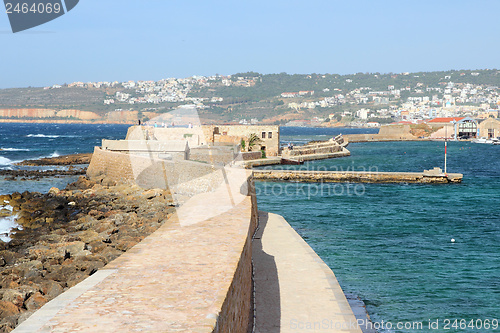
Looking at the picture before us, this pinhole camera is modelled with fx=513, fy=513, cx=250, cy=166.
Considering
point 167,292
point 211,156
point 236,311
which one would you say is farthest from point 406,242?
point 211,156

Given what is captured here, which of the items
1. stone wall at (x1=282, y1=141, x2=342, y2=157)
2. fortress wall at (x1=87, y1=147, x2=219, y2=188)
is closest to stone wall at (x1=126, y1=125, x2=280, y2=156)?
stone wall at (x1=282, y1=141, x2=342, y2=157)

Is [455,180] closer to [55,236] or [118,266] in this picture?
[55,236]

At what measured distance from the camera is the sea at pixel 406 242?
12.1m

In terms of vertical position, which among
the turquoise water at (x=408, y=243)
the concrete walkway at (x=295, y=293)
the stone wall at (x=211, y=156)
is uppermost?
the stone wall at (x=211, y=156)

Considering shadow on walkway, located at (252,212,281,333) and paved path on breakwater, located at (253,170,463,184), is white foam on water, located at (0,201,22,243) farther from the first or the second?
paved path on breakwater, located at (253,170,463,184)

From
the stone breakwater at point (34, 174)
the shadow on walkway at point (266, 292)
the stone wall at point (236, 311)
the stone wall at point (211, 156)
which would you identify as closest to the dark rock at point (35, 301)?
the stone wall at point (236, 311)

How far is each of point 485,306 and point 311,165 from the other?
39.3 metres

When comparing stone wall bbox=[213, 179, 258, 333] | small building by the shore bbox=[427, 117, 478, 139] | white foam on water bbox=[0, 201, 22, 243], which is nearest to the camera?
stone wall bbox=[213, 179, 258, 333]

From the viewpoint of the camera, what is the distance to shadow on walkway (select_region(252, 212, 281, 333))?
916 cm

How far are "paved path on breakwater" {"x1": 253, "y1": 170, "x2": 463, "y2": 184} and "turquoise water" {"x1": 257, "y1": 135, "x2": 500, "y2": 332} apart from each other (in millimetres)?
1599

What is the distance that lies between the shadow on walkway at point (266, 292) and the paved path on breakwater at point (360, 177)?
998 inches

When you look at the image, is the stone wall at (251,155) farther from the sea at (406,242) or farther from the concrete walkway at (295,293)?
the concrete walkway at (295,293)

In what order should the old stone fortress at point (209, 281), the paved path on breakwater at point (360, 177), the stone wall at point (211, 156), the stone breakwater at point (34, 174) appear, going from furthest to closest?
the paved path on breakwater at point (360, 177) → the stone breakwater at point (34, 174) → the stone wall at point (211, 156) → the old stone fortress at point (209, 281)

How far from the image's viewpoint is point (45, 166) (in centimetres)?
4819
